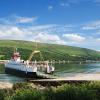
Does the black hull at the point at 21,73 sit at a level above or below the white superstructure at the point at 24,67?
below

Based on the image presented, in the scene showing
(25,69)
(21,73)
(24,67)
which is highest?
(24,67)

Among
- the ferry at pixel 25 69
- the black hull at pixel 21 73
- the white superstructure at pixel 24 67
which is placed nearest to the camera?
the black hull at pixel 21 73

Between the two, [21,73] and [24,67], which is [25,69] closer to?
[24,67]

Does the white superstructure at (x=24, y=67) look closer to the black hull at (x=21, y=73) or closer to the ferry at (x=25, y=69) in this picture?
the ferry at (x=25, y=69)

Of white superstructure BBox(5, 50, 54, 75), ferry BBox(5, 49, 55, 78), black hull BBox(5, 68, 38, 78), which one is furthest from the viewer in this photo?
white superstructure BBox(5, 50, 54, 75)

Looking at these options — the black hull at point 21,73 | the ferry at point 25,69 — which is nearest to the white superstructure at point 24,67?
the ferry at point 25,69

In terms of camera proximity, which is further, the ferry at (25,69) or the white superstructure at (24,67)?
the white superstructure at (24,67)

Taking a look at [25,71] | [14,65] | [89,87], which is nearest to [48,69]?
[25,71]

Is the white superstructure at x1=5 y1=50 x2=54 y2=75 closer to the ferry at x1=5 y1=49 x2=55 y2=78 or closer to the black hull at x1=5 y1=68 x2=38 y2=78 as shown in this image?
the ferry at x1=5 y1=49 x2=55 y2=78

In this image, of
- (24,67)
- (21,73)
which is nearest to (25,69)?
(24,67)

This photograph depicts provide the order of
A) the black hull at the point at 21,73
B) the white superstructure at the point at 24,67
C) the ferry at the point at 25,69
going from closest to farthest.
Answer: the black hull at the point at 21,73, the ferry at the point at 25,69, the white superstructure at the point at 24,67

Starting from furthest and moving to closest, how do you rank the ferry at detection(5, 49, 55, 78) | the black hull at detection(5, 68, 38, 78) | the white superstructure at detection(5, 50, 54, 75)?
the white superstructure at detection(5, 50, 54, 75), the ferry at detection(5, 49, 55, 78), the black hull at detection(5, 68, 38, 78)

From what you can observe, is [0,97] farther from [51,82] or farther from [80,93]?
[51,82]

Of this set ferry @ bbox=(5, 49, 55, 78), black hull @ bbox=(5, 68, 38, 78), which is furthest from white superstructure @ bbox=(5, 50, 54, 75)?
black hull @ bbox=(5, 68, 38, 78)
